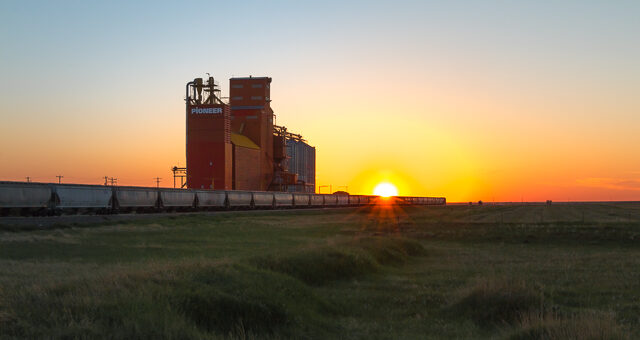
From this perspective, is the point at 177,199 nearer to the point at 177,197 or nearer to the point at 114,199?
the point at 177,197

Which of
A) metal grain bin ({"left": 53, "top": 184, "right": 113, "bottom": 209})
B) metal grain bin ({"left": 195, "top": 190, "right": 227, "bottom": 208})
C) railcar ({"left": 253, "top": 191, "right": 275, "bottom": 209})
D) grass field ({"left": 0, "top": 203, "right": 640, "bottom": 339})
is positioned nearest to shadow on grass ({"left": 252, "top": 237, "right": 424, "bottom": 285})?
grass field ({"left": 0, "top": 203, "right": 640, "bottom": 339})

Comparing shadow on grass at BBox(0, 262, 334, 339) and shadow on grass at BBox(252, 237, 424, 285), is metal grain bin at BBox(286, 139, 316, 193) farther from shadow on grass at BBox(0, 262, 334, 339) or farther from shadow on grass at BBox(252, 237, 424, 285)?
shadow on grass at BBox(0, 262, 334, 339)

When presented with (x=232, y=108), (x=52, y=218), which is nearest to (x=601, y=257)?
(x=52, y=218)

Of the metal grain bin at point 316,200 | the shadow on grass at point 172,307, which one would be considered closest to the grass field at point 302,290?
the shadow on grass at point 172,307

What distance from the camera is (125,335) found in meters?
8.70

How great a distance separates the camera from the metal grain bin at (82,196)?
32866mm

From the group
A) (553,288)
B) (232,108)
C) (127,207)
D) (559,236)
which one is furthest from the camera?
(232,108)

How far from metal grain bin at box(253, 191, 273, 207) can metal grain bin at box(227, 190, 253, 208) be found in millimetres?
1095

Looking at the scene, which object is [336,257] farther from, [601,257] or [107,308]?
[601,257]

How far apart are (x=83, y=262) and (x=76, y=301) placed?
9.17 m

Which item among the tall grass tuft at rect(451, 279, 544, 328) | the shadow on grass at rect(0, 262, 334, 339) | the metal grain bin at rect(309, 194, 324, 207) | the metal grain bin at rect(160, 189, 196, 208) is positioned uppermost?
the metal grain bin at rect(160, 189, 196, 208)

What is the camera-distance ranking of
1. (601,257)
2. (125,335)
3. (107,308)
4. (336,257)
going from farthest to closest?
(601,257), (336,257), (107,308), (125,335)

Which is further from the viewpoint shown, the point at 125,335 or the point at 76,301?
the point at 76,301

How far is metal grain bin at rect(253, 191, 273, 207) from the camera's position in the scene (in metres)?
61.3
